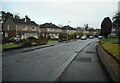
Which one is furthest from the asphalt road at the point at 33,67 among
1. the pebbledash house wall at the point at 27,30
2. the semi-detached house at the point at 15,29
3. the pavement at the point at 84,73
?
the pebbledash house wall at the point at 27,30

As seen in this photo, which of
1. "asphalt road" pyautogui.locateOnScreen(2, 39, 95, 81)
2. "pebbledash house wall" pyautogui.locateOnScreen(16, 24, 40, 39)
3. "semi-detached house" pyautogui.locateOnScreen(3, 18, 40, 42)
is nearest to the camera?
"asphalt road" pyautogui.locateOnScreen(2, 39, 95, 81)

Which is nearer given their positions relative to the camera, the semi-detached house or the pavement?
the pavement

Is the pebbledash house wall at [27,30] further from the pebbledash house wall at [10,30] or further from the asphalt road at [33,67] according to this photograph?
the asphalt road at [33,67]

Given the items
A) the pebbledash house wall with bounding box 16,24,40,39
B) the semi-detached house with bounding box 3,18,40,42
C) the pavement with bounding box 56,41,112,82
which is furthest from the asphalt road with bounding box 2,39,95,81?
the pebbledash house wall with bounding box 16,24,40,39

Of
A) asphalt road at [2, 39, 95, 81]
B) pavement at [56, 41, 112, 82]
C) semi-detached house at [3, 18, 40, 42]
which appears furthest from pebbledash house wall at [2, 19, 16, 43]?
pavement at [56, 41, 112, 82]

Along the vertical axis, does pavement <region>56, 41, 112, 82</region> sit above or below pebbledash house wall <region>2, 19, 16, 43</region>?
below

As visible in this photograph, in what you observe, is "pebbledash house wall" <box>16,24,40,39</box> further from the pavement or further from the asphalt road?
the pavement

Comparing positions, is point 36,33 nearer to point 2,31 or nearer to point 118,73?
point 2,31

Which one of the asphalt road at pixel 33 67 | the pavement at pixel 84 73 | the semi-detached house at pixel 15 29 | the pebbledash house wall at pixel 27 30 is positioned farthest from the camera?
the pebbledash house wall at pixel 27 30

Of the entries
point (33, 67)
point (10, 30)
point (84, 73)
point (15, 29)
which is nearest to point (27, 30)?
point (15, 29)

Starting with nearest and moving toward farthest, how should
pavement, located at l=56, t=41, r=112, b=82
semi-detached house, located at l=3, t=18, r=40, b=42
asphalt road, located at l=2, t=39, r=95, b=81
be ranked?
pavement, located at l=56, t=41, r=112, b=82 < asphalt road, located at l=2, t=39, r=95, b=81 < semi-detached house, located at l=3, t=18, r=40, b=42

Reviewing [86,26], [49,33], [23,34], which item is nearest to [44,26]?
[49,33]

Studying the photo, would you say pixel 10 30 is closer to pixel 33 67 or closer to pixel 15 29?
pixel 15 29

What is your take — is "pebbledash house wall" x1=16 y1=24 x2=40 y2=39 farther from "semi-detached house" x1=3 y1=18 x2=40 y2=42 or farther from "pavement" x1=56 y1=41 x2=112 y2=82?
"pavement" x1=56 y1=41 x2=112 y2=82
